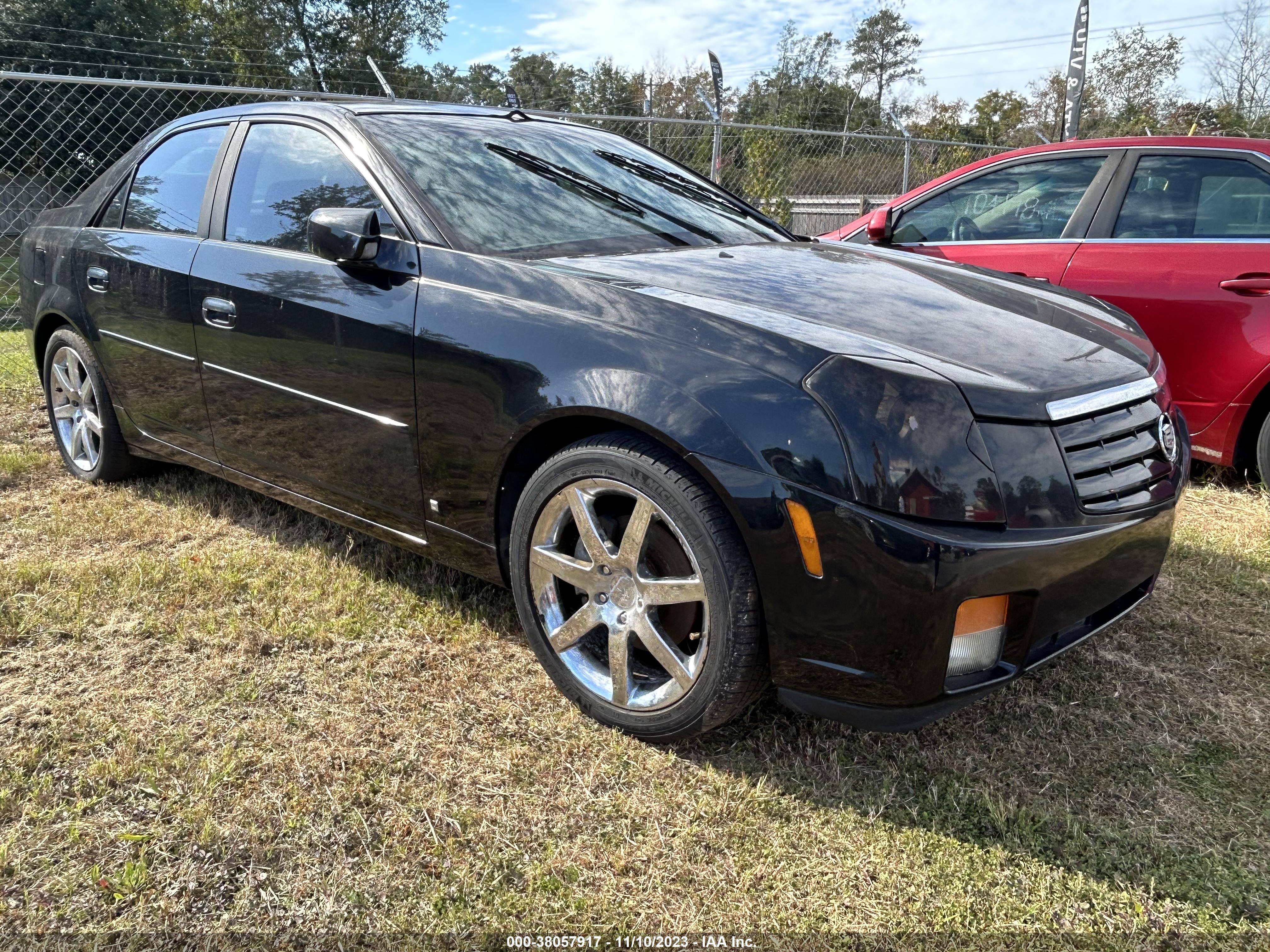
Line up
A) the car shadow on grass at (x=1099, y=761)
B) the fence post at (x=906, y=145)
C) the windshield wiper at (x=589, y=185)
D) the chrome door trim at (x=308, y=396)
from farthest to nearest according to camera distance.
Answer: the fence post at (x=906, y=145), the windshield wiper at (x=589, y=185), the chrome door trim at (x=308, y=396), the car shadow on grass at (x=1099, y=761)

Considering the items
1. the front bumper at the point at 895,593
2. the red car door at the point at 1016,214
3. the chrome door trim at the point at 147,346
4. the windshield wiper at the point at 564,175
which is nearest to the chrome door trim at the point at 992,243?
the red car door at the point at 1016,214

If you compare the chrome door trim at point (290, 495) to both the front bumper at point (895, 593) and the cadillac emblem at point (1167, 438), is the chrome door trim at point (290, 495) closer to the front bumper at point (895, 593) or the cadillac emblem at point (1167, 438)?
the front bumper at point (895, 593)

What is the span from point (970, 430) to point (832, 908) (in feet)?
3.24

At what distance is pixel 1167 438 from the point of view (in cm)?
232

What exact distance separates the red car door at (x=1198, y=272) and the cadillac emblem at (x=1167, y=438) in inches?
69.4

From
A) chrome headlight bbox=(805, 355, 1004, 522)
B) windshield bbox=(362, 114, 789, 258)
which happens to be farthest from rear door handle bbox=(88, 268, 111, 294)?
chrome headlight bbox=(805, 355, 1004, 522)

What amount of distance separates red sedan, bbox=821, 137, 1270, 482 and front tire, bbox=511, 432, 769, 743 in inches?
95.4

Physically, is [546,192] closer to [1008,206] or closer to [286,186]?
[286,186]

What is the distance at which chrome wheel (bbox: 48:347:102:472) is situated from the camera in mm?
4023

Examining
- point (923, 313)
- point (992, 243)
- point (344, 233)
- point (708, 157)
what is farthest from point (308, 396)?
point (708, 157)

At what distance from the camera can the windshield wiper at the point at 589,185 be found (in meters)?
2.97

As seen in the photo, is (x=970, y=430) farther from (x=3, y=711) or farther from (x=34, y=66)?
(x=34, y=66)

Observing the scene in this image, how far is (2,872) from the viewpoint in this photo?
6.18ft

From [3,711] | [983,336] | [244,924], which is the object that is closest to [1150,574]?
[983,336]
